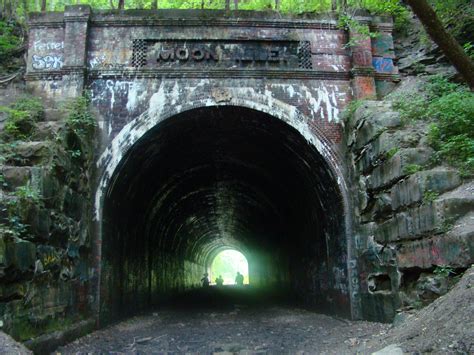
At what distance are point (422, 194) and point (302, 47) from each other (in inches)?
209

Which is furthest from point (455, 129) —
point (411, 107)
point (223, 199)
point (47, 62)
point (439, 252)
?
point (223, 199)

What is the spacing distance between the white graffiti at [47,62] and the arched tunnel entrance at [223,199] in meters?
2.62

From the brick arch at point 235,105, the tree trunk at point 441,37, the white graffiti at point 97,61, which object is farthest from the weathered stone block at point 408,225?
the white graffiti at point 97,61

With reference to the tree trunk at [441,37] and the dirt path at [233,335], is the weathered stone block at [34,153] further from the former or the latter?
the tree trunk at [441,37]

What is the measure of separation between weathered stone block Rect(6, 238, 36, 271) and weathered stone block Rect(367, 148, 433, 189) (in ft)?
18.7

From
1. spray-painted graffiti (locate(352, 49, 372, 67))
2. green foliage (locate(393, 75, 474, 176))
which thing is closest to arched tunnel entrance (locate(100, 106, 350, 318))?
spray-painted graffiti (locate(352, 49, 372, 67))

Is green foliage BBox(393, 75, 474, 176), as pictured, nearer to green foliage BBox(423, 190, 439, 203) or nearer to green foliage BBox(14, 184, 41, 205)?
green foliage BBox(423, 190, 439, 203)

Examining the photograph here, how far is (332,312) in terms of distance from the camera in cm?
1061

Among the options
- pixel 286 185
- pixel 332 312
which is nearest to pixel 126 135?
pixel 286 185

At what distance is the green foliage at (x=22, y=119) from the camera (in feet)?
25.3

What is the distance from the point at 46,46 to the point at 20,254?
20.2ft

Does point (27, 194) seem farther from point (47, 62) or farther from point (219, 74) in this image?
point (219, 74)

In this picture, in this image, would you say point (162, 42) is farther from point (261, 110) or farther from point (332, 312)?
point (332, 312)

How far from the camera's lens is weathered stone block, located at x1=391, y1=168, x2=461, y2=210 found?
6.34 m
